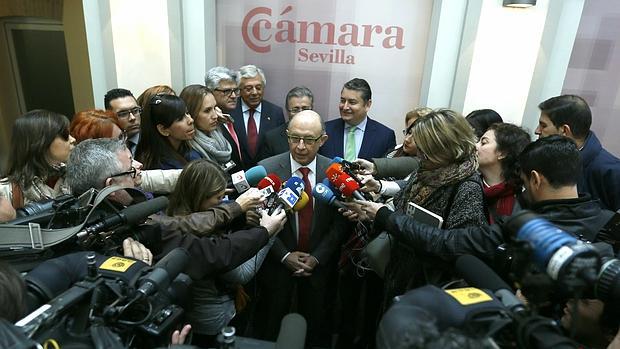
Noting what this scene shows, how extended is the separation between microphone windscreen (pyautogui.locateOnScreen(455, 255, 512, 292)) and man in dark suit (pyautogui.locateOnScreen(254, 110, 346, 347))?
4.30 ft

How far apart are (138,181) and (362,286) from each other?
156 centimetres

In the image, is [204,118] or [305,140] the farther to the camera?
[204,118]

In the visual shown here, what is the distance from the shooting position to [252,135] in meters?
3.33

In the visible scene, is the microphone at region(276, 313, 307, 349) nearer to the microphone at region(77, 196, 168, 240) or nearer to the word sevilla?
the microphone at region(77, 196, 168, 240)

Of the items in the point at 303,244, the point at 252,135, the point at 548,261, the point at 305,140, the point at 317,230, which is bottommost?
the point at 303,244

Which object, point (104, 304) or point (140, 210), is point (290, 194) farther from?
point (104, 304)

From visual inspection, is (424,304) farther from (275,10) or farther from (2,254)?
(275,10)

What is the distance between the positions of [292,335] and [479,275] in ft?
1.59

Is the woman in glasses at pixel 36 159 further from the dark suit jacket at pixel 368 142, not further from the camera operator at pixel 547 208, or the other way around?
the dark suit jacket at pixel 368 142

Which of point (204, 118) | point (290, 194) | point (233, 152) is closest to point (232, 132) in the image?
point (233, 152)

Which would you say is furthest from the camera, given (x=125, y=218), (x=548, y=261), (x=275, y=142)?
(x=275, y=142)

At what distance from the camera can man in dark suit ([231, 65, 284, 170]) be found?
3271mm

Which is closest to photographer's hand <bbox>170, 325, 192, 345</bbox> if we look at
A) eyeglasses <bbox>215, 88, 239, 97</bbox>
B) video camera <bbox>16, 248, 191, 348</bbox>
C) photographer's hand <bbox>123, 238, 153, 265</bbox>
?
video camera <bbox>16, 248, 191, 348</bbox>

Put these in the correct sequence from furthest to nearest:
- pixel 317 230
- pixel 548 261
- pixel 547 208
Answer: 1. pixel 317 230
2. pixel 547 208
3. pixel 548 261
